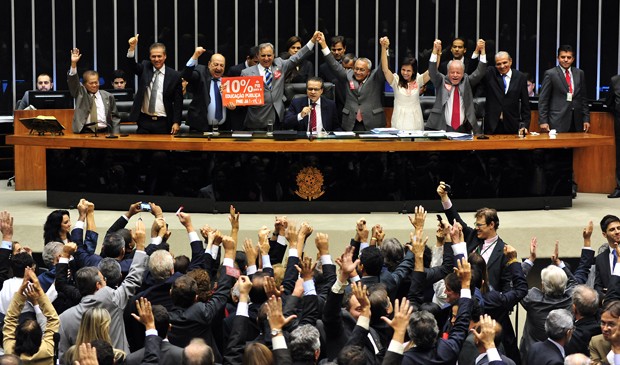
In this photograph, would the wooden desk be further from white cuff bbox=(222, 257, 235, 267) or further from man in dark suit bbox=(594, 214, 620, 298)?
white cuff bbox=(222, 257, 235, 267)

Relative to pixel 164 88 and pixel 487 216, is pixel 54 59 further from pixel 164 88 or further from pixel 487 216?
pixel 487 216

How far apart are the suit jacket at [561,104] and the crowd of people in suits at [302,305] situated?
15.8ft

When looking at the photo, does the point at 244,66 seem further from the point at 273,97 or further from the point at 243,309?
the point at 243,309

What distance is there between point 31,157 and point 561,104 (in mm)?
6139

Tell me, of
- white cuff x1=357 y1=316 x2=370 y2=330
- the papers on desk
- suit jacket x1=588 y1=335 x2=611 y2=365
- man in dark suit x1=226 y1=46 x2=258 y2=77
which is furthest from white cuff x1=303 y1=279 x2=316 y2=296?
man in dark suit x1=226 y1=46 x2=258 y2=77

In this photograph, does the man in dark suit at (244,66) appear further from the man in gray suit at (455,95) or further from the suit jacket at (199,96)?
the man in gray suit at (455,95)

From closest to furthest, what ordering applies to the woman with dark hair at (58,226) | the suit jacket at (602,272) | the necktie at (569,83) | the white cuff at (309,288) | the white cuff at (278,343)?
the white cuff at (278,343)
the white cuff at (309,288)
the suit jacket at (602,272)
the woman with dark hair at (58,226)
the necktie at (569,83)

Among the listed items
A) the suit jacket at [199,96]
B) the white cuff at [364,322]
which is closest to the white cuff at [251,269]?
the white cuff at [364,322]

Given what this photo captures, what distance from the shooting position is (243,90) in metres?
12.8

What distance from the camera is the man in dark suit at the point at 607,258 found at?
30.9 ft

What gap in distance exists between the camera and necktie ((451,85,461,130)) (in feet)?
44.4

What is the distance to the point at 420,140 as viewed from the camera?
12875 mm

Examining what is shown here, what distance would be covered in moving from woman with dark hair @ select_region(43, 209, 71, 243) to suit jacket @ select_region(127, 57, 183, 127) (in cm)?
373

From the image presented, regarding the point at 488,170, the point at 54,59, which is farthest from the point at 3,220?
the point at 54,59
